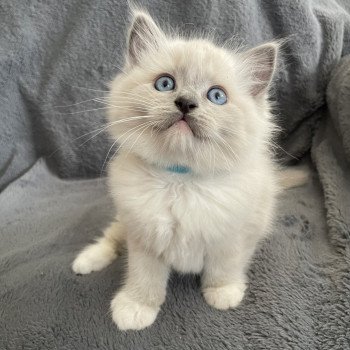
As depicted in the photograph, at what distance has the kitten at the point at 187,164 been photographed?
796 mm

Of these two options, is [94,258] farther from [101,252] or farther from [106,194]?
[106,194]

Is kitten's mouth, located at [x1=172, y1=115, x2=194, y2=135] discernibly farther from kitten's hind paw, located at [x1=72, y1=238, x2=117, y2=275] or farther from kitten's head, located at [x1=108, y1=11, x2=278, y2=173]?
kitten's hind paw, located at [x1=72, y1=238, x2=117, y2=275]

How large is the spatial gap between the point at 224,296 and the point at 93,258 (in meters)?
0.36

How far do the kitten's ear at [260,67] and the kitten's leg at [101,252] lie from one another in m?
0.52

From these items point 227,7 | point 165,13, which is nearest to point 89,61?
point 165,13

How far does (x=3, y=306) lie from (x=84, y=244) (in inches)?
11.2

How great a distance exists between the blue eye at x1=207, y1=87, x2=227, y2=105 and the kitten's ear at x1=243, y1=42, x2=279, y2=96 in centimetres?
12

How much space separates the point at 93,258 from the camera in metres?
1.06

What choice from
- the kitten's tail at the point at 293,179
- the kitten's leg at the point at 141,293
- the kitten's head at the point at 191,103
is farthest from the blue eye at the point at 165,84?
the kitten's tail at the point at 293,179

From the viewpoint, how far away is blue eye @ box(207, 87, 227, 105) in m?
0.81

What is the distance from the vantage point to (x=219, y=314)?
0.91 metres

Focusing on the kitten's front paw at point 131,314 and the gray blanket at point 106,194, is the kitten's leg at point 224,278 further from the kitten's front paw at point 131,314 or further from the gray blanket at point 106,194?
the kitten's front paw at point 131,314

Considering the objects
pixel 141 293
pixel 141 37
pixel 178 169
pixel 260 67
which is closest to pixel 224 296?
pixel 141 293

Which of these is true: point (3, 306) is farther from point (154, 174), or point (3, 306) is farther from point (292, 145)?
point (292, 145)
